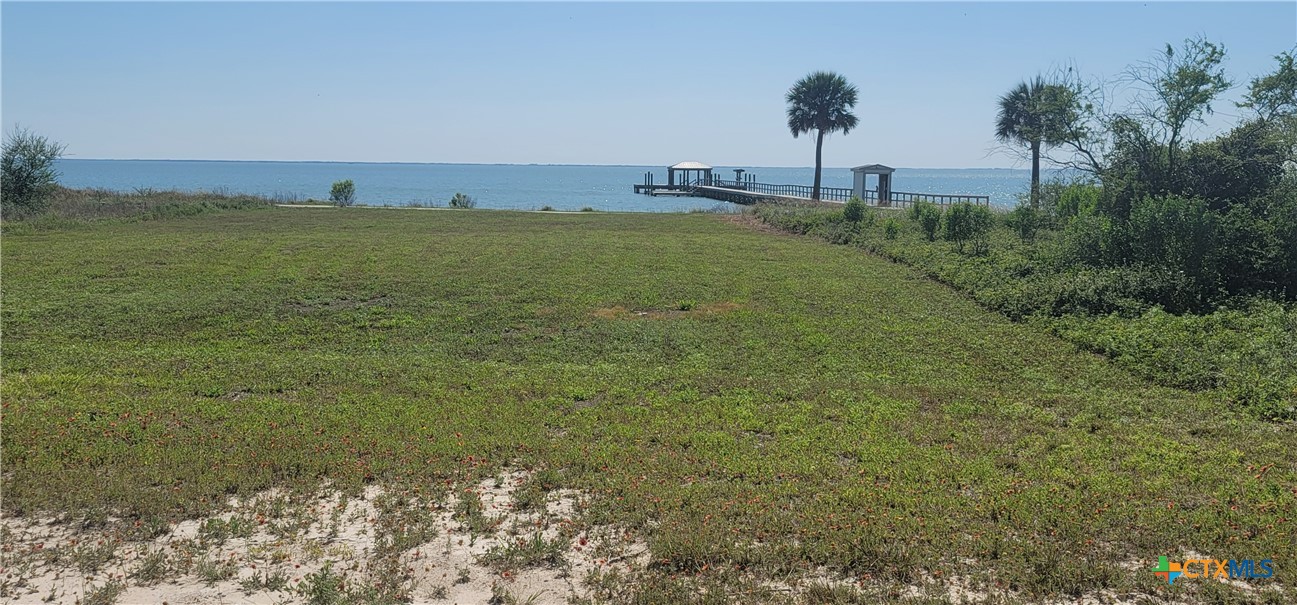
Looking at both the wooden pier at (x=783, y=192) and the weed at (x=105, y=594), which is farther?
the wooden pier at (x=783, y=192)

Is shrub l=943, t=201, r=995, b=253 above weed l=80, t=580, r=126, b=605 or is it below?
above

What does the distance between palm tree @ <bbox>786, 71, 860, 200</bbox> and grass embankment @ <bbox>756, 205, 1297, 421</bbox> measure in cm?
3737

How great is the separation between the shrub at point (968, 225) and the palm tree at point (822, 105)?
3373cm

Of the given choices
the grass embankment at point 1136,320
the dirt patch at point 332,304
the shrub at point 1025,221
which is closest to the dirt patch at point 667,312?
the dirt patch at point 332,304

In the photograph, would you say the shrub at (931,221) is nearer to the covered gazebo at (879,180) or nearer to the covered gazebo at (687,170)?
the covered gazebo at (879,180)

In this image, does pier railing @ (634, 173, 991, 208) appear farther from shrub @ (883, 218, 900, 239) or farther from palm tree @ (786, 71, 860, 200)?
shrub @ (883, 218, 900, 239)

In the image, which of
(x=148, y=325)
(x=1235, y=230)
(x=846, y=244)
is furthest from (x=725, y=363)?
(x=846, y=244)

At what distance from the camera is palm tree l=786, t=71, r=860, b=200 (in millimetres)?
56656

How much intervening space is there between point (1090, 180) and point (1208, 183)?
2.60 meters

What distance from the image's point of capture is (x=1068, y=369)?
1029 centimetres

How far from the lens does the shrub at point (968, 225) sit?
70.3 feet

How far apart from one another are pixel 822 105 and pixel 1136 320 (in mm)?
46705

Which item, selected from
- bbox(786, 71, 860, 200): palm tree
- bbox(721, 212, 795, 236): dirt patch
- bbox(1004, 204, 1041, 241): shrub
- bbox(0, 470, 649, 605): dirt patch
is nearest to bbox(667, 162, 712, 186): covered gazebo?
bbox(786, 71, 860, 200): palm tree

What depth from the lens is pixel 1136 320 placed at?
12.2m
